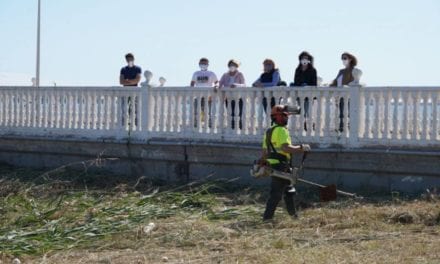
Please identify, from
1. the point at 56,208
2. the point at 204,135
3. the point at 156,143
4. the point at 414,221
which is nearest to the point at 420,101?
the point at 414,221

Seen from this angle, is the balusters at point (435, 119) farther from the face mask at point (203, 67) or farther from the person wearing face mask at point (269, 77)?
the face mask at point (203, 67)

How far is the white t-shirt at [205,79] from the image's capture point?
49.3ft

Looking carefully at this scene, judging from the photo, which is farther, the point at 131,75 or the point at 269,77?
the point at 131,75

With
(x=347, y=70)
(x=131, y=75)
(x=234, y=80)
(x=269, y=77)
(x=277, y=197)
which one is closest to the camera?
(x=277, y=197)

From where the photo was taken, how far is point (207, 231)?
9867 millimetres

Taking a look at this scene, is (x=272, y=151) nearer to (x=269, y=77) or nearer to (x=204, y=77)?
(x=269, y=77)

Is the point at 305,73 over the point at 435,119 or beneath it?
over

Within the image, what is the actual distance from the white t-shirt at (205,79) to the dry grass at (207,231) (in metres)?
2.98

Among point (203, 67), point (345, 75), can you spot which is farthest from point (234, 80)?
point (345, 75)

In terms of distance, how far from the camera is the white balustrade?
41.4 feet

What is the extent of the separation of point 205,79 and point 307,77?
218 centimetres

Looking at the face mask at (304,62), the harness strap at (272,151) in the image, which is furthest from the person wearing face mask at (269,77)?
the harness strap at (272,151)

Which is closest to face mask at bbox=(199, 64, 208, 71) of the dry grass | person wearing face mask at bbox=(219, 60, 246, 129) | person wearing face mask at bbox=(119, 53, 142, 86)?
person wearing face mask at bbox=(219, 60, 246, 129)

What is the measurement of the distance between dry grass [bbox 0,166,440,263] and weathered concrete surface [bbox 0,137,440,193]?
83cm
